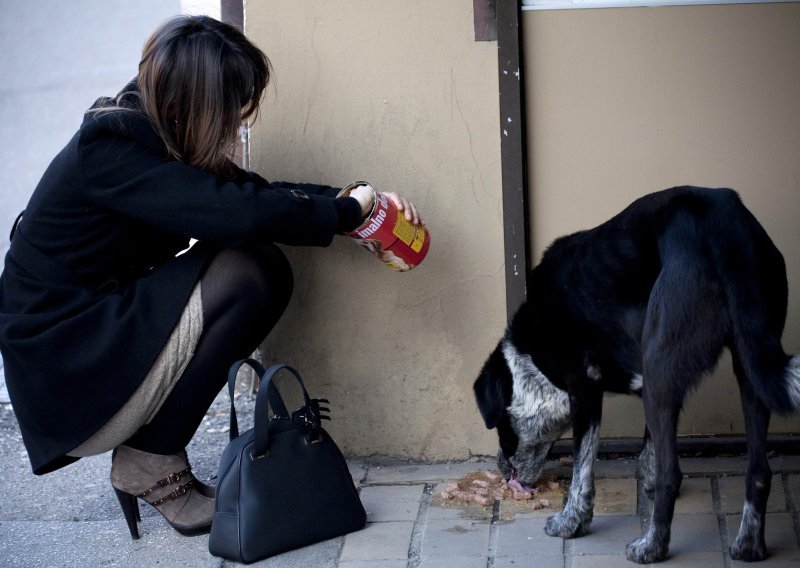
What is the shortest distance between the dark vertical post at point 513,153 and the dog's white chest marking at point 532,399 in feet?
1.01

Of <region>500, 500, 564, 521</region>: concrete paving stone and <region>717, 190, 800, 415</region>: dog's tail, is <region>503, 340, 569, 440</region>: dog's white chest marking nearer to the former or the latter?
<region>500, 500, 564, 521</region>: concrete paving stone

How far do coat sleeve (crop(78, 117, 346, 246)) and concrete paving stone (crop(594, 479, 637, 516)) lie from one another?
4.57 feet

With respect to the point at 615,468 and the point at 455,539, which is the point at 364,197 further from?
the point at 615,468

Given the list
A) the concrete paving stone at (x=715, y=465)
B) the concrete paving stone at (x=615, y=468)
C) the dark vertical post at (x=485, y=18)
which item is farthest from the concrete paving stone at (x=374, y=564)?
the dark vertical post at (x=485, y=18)

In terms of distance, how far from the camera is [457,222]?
3.66m

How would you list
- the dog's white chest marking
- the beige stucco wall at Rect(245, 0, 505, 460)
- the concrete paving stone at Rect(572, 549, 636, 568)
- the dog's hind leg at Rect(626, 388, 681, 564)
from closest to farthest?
1. the dog's hind leg at Rect(626, 388, 681, 564)
2. the concrete paving stone at Rect(572, 549, 636, 568)
3. the dog's white chest marking
4. the beige stucco wall at Rect(245, 0, 505, 460)

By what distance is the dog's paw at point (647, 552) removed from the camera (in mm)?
2842

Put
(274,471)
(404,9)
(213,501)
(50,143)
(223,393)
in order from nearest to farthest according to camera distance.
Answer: (274,471) → (213,501) → (404,9) → (223,393) → (50,143)

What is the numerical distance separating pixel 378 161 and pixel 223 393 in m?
1.73

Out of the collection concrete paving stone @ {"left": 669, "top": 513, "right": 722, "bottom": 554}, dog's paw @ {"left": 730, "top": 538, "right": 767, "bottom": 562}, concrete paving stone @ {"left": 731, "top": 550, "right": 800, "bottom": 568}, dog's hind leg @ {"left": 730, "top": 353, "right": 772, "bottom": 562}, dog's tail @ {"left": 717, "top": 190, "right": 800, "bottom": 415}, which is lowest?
concrete paving stone @ {"left": 669, "top": 513, "right": 722, "bottom": 554}

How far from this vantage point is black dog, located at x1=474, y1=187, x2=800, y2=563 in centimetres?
267

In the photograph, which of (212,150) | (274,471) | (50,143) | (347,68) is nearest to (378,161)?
(347,68)

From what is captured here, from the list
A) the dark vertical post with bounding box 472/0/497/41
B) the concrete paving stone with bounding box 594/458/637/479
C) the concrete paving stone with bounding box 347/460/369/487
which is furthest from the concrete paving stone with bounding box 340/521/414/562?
the dark vertical post with bounding box 472/0/497/41

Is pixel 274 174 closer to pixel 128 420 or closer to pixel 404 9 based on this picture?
pixel 404 9
